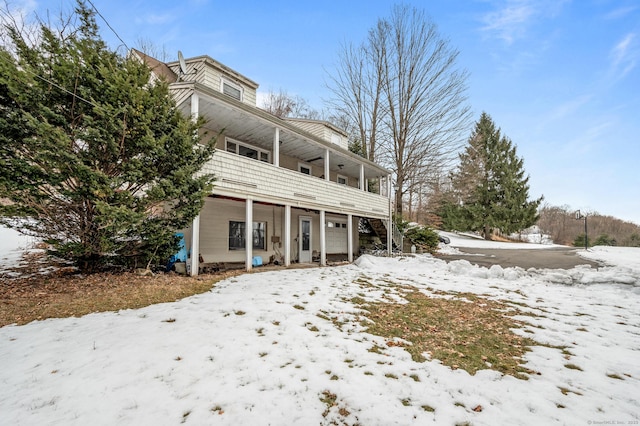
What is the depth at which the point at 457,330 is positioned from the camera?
4.41 m

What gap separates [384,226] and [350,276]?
27.3 ft

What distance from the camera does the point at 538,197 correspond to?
2920 centimetres

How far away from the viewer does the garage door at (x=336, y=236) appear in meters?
15.6

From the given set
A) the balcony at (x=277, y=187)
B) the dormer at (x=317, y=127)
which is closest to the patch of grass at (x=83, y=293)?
the balcony at (x=277, y=187)

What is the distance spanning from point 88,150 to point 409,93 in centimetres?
2022

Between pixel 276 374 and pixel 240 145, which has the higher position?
pixel 240 145

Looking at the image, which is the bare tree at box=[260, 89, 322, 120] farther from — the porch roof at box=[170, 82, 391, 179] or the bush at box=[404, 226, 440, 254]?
the bush at box=[404, 226, 440, 254]

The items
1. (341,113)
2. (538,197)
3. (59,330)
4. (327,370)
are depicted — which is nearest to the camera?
(327,370)

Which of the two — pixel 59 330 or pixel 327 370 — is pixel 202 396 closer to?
pixel 327 370

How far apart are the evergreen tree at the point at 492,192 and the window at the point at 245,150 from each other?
22655 millimetres

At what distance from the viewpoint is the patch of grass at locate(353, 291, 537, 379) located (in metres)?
3.36

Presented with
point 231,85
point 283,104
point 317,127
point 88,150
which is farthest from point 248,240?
point 283,104

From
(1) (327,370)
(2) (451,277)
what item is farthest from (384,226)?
(1) (327,370)

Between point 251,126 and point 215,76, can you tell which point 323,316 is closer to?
point 251,126
